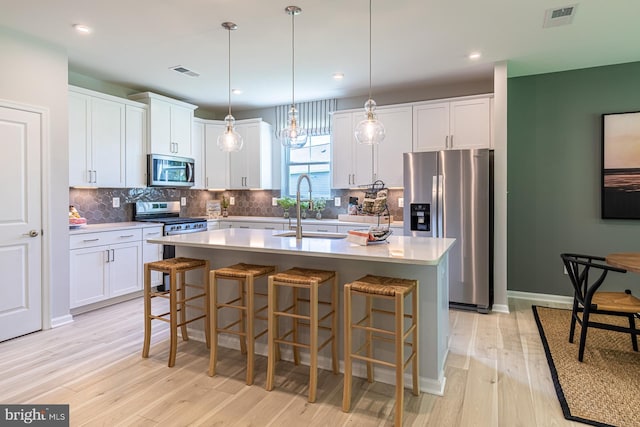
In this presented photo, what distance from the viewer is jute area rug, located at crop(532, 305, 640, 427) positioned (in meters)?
2.13

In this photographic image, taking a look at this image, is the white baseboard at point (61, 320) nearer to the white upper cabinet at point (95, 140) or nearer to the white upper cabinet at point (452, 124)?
the white upper cabinet at point (95, 140)

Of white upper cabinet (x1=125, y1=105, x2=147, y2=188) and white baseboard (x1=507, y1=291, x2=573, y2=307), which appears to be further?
white upper cabinet (x1=125, y1=105, x2=147, y2=188)

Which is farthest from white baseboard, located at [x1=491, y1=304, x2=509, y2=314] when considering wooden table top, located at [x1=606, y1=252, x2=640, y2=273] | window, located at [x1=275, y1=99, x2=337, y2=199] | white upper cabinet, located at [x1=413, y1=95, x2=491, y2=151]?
window, located at [x1=275, y1=99, x2=337, y2=199]

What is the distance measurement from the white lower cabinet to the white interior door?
387 mm

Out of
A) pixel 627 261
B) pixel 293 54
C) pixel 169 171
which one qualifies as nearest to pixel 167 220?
pixel 169 171

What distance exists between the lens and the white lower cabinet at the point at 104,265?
152 inches

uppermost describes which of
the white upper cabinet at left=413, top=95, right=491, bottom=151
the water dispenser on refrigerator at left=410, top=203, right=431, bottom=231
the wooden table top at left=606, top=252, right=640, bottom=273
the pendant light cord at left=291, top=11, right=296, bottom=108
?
the pendant light cord at left=291, top=11, right=296, bottom=108

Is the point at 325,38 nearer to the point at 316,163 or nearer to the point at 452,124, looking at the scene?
the point at 452,124

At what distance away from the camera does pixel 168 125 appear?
5.12 metres

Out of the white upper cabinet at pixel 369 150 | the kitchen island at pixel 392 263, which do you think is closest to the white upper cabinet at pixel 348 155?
the white upper cabinet at pixel 369 150

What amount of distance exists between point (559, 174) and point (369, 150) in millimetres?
2237

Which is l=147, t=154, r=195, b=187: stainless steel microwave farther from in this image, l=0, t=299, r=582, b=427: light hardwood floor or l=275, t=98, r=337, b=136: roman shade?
l=0, t=299, r=582, b=427: light hardwood floor

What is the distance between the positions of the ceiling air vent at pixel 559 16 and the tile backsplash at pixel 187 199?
253 cm

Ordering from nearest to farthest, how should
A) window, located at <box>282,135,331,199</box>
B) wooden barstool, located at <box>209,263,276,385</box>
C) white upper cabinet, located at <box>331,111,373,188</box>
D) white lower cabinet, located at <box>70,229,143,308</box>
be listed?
wooden barstool, located at <box>209,263,276,385</box> < white lower cabinet, located at <box>70,229,143,308</box> < white upper cabinet, located at <box>331,111,373,188</box> < window, located at <box>282,135,331,199</box>
